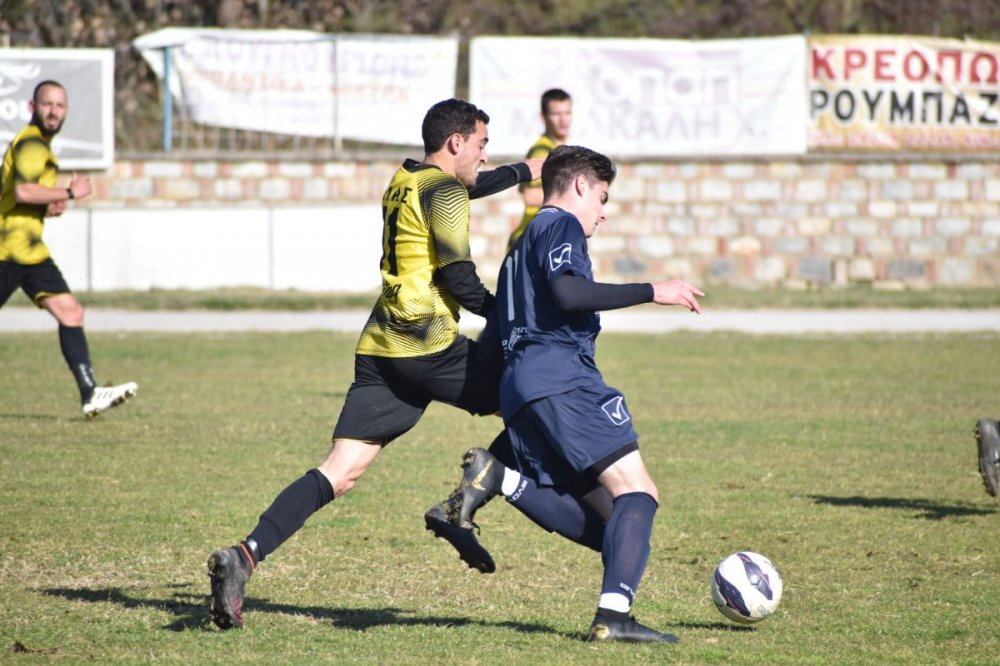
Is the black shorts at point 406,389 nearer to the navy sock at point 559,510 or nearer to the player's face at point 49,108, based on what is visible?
the navy sock at point 559,510

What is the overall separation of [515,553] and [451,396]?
1.50 meters

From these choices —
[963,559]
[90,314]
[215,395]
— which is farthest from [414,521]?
[90,314]

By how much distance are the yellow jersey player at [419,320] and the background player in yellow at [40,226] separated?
4956 mm

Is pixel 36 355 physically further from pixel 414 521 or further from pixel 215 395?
pixel 414 521

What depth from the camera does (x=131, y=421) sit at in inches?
433

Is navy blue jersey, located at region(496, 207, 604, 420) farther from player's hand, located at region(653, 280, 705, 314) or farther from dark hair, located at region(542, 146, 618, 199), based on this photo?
player's hand, located at region(653, 280, 705, 314)

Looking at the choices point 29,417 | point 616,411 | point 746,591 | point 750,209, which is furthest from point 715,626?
point 750,209

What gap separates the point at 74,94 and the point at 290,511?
1925 centimetres

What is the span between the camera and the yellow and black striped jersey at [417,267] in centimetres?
554

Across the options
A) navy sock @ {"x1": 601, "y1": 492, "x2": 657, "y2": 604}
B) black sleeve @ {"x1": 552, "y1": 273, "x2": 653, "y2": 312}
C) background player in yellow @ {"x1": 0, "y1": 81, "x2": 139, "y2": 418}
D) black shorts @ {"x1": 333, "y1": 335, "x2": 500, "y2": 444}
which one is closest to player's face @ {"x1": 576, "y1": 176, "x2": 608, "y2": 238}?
black sleeve @ {"x1": 552, "y1": 273, "x2": 653, "y2": 312}

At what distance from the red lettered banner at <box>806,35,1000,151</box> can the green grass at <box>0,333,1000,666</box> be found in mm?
10961

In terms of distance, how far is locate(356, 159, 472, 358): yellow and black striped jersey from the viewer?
5.54 metres

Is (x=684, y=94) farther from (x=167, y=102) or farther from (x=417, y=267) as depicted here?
(x=417, y=267)

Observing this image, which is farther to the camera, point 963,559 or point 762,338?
point 762,338
